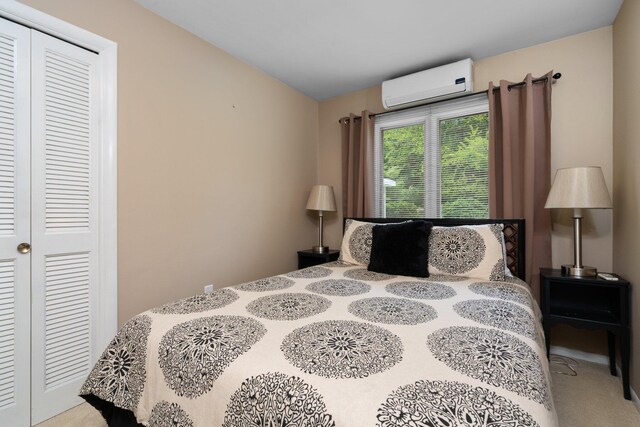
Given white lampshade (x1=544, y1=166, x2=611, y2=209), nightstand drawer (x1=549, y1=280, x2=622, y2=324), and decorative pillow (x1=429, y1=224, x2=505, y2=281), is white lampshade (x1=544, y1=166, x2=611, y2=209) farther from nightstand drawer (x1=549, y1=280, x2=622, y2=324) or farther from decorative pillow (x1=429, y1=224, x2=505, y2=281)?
nightstand drawer (x1=549, y1=280, x2=622, y2=324)

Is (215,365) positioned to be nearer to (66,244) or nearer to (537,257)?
(66,244)

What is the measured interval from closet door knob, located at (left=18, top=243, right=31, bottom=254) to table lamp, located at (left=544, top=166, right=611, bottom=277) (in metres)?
3.26

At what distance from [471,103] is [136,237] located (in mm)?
3035

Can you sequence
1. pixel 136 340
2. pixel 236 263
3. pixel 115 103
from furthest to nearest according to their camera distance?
pixel 236 263 < pixel 115 103 < pixel 136 340

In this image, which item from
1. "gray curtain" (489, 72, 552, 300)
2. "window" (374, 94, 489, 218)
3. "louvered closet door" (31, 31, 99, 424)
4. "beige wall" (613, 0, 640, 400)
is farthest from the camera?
"window" (374, 94, 489, 218)

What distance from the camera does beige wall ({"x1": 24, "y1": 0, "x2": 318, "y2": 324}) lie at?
2.02 meters

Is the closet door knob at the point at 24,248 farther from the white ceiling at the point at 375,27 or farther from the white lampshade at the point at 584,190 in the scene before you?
the white lampshade at the point at 584,190

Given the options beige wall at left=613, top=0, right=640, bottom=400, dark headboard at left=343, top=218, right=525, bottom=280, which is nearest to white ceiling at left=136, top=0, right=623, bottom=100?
beige wall at left=613, top=0, right=640, bottom=400

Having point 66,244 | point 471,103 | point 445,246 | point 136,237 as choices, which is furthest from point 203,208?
point 471,103

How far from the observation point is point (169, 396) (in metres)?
1.09

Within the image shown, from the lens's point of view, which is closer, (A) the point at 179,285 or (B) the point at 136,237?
(B) the point at 136,237

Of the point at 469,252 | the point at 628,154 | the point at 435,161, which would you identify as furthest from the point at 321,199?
the point at 628,154

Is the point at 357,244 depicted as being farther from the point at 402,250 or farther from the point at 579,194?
the point at 579,194

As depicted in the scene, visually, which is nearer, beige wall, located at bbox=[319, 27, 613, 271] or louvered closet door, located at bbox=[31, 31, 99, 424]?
louvered closet door, located at bbox=[31, 31, 99, 424]
